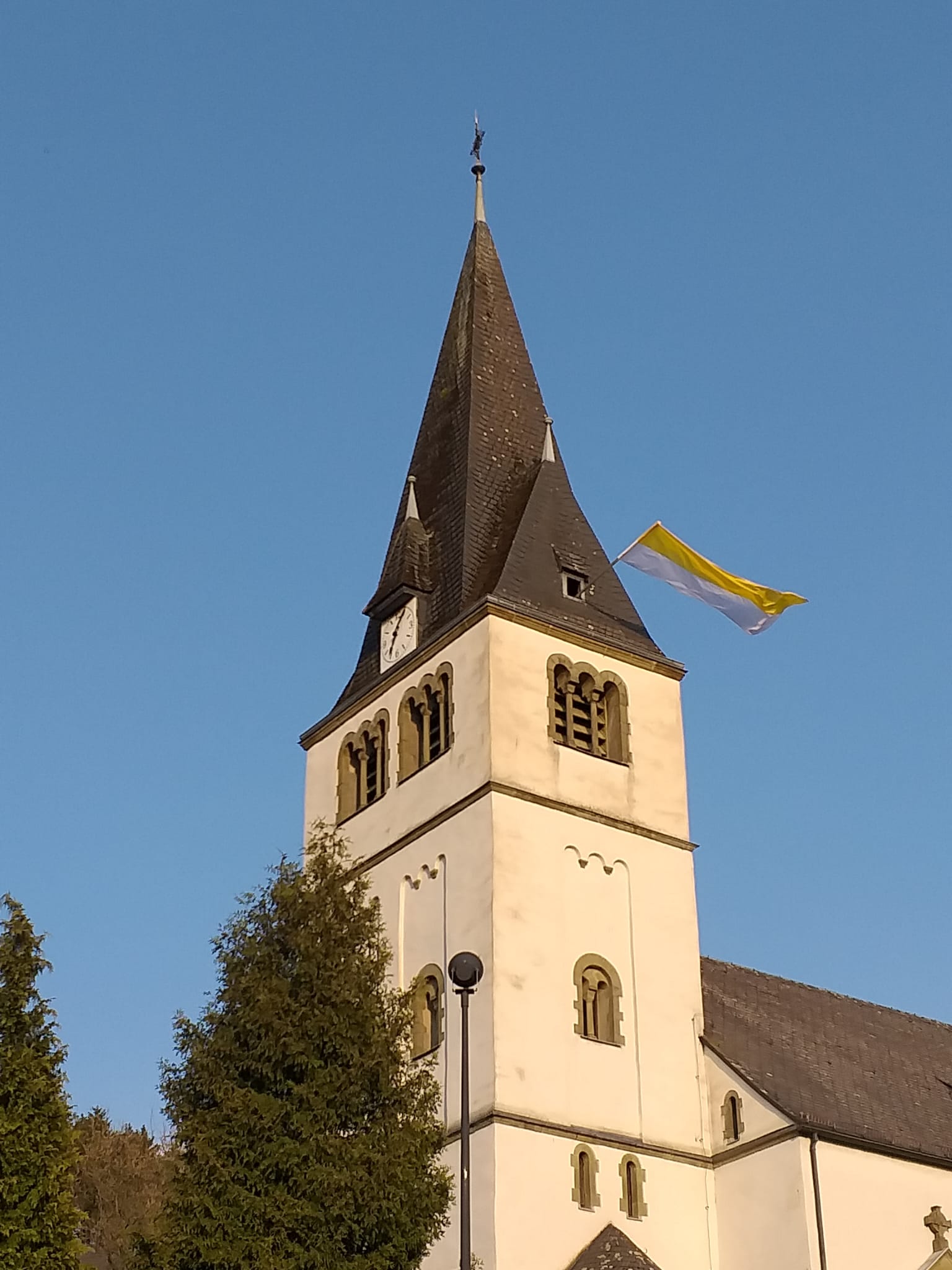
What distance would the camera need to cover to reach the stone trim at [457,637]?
127 ft

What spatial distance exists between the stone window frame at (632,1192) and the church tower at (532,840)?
0.13 feet

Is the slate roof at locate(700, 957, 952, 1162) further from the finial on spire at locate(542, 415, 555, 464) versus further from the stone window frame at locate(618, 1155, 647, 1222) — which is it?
the finial on spire at locate(542, 415, 555, 464)

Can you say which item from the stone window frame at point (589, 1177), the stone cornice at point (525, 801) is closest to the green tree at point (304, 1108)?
the stone window frame at point (589, 1177)

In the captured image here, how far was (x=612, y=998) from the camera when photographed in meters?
36.3

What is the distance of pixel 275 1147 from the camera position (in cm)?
2559

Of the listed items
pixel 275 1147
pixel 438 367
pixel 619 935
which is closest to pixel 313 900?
pixel 275 1147

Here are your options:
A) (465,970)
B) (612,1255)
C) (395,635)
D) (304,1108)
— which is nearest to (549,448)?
(395,635)

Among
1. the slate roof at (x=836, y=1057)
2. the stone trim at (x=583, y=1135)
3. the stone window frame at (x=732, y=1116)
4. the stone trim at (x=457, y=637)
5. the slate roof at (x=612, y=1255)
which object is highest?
the stone trim at (x=457, y=637)

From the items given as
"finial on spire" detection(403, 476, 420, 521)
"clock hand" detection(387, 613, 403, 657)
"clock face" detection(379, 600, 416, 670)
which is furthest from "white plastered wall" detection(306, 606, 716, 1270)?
"finial on spire" detection(403, 476, 420, 521)

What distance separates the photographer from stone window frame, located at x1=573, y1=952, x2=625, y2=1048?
3553 centimetres

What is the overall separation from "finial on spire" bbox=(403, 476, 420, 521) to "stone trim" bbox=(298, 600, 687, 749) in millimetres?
4606

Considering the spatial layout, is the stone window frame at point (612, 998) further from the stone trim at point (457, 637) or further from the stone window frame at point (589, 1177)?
the stone trim at point (457, 637)

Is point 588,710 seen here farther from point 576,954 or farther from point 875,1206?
point 875,1206

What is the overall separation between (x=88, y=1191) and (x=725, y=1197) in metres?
29.0
